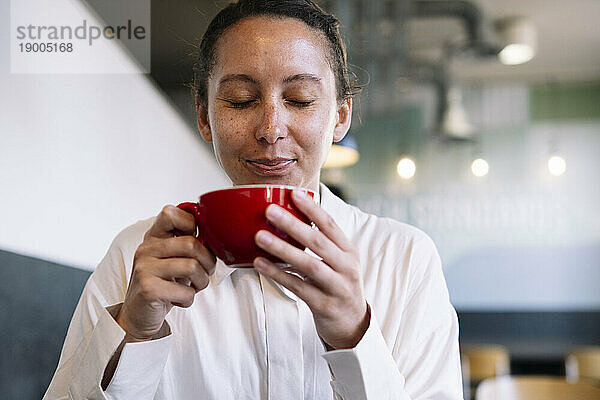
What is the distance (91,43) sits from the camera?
172cm

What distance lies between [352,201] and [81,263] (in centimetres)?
404

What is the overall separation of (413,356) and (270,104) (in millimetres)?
383

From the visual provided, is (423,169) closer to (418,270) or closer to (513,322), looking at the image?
(513,322)

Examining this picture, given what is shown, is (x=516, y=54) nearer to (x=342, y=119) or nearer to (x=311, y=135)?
(x=342, y=119)

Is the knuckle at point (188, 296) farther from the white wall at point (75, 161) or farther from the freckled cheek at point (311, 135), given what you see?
the white wall at point (75, 161)

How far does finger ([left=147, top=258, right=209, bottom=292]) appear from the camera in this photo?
2.15 feet

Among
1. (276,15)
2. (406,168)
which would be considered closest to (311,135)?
(276,15)

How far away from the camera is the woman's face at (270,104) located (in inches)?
33.4

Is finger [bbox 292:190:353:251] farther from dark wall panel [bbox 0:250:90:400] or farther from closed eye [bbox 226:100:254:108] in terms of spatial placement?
dark wall panel [bbox 0:250:90:400]

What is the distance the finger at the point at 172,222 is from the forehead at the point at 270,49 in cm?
26

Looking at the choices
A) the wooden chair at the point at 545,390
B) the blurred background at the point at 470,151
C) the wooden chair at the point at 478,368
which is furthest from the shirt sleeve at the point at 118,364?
the wooden chair at the point at 478,368

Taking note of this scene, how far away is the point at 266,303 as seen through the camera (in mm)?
918

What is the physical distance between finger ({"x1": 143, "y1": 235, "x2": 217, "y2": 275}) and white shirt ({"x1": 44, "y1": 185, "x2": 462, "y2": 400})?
0.20m

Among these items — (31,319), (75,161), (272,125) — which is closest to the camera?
(272,125)
